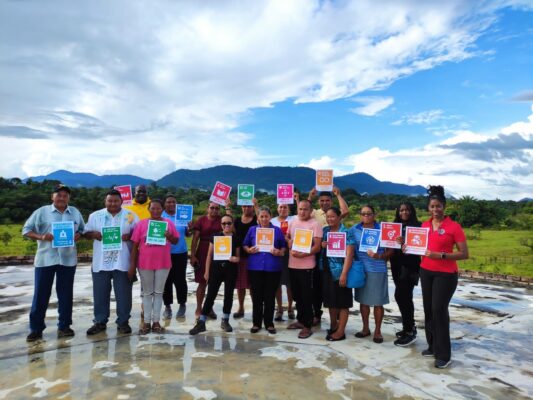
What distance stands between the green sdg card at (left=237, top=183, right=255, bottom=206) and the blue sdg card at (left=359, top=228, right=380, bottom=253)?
1.60 meters

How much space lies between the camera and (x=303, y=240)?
185 inches

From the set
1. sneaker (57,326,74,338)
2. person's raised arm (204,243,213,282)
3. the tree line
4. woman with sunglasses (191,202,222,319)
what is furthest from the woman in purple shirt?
the tree line

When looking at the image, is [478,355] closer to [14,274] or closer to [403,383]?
[403,383]

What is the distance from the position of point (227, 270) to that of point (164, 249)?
0.81m

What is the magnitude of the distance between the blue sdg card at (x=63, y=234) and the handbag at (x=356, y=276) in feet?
10.3

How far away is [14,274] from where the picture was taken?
357 inches

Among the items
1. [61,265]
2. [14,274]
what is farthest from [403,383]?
[14,274]

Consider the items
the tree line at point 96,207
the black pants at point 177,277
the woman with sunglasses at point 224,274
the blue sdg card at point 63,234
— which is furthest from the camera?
the tree line at point 96,207

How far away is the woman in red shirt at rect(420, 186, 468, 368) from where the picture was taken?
13.1 feet

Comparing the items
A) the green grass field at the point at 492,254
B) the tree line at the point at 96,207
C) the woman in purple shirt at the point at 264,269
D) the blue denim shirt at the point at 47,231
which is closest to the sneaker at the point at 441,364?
the woman in purple shirt at the point at 264,269

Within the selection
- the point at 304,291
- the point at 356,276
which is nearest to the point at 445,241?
the point at 356,276

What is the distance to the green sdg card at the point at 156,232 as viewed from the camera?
15.2 feet

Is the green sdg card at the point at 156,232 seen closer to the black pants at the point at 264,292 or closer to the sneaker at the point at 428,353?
the black pants at the point at 264,292

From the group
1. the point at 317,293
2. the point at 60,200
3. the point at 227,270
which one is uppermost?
the point at 60,200
